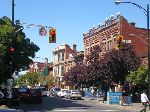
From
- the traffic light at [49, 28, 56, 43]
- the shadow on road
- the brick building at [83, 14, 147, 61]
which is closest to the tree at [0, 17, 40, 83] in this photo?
the shadow on road

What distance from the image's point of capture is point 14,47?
141 feet

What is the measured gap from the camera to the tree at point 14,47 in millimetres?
39562

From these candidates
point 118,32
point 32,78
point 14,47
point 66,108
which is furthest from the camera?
point 32,78

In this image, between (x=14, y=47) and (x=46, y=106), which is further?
(x=14, y=47)

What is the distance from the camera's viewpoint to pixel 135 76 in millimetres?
46812

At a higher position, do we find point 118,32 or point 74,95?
point 118,32

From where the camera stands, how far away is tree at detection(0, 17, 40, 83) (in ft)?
130

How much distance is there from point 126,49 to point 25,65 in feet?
39.8

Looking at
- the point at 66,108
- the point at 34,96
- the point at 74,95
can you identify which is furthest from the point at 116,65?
the point at 66,108

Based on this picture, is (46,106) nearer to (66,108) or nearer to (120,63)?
(66,108)

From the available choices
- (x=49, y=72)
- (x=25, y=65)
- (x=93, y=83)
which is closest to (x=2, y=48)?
(x=25, y=65)

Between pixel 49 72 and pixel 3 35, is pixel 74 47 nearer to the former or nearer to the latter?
pixel 49 72

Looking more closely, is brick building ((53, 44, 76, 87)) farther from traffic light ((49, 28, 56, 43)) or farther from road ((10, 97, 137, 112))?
traffic light ((49, 28, 56, 43))

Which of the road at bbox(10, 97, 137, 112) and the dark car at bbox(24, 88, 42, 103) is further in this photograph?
the dark car at bbox(24, 88, 42, 103)
